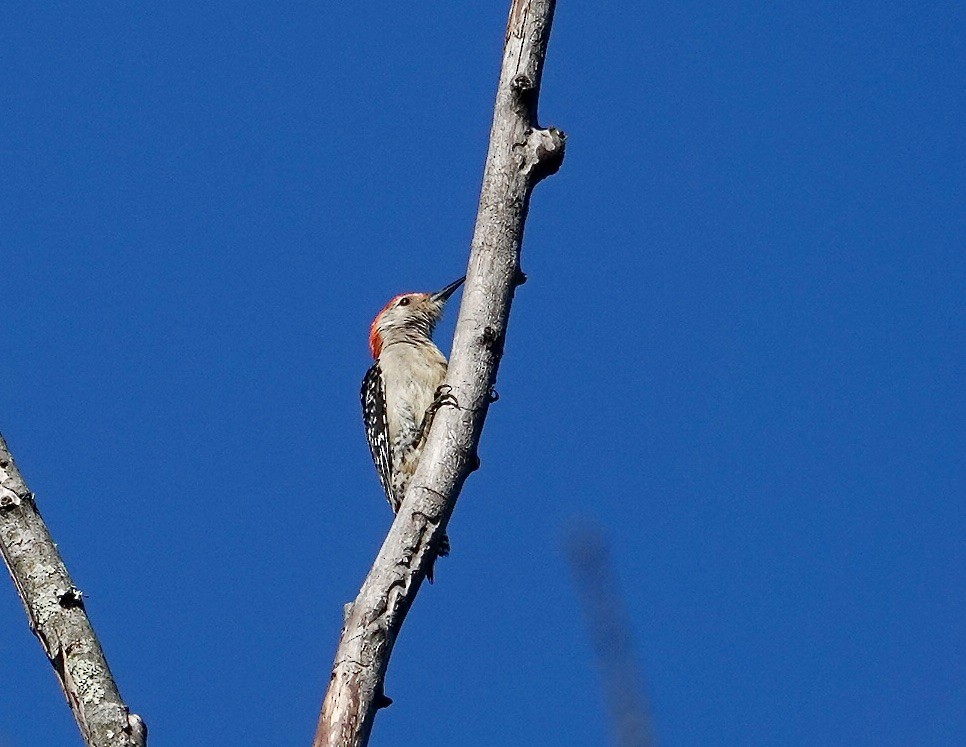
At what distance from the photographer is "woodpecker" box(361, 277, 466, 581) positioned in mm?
7656

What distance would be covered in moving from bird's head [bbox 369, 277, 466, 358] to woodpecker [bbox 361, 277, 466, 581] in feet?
0.04

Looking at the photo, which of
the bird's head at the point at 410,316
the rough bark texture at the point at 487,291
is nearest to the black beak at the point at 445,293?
the bird's head at the point at 410,316

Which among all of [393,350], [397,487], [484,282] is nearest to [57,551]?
[484,282]

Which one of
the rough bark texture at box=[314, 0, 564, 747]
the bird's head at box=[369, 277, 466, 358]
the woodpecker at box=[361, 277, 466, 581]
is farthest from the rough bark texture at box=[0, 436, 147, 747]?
the bird's head at box=[369, 277, 466, 358]

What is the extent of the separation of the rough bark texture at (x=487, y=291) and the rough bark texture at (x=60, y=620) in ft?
2.70

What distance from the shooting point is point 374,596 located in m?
3.90

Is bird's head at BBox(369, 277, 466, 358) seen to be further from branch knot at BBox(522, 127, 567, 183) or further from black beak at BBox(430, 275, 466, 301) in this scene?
branch knot at BBox(522, 127, 567, 183)

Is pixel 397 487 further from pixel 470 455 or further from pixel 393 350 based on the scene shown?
pixel 470 455

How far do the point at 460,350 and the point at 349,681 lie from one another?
3.88ft

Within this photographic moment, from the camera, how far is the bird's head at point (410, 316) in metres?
8.79

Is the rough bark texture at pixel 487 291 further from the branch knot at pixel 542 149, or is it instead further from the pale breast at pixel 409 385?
the pale breast at pixel 409 385

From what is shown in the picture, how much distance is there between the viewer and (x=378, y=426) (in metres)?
7.96

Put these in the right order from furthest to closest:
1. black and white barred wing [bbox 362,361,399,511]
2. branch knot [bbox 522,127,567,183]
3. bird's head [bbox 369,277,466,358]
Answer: bird's head [bbox 369,277,466,358], black and white barred wing [bbox 362,361,399,511], branch knot [bbox 522,127,567,183]

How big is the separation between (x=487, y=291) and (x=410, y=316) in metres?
4.63
